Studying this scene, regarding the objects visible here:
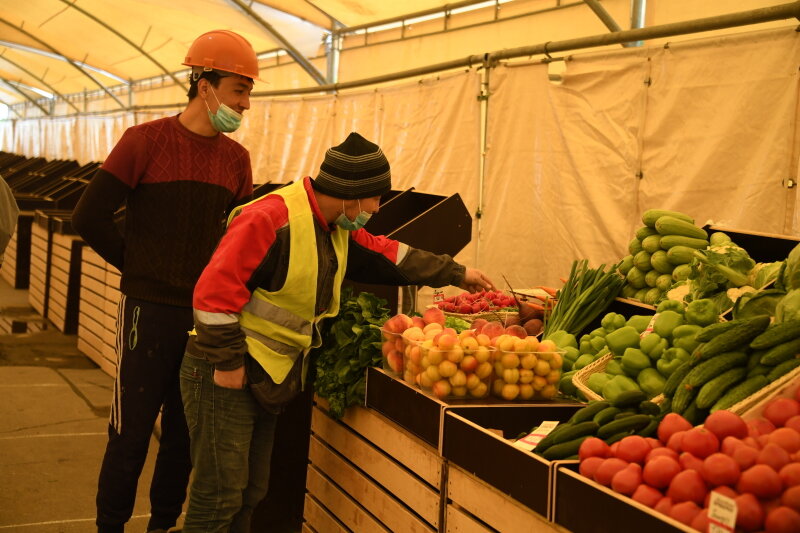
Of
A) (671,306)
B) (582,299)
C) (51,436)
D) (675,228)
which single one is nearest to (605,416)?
(671,306)

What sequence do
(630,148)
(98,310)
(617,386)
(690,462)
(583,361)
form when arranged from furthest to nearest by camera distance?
1. (98,310)
2. (630,148)
3. (583,361)
4. (617,386)
5. (690,462)

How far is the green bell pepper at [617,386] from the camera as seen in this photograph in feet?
8.83

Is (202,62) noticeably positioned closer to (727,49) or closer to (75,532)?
(75,532)

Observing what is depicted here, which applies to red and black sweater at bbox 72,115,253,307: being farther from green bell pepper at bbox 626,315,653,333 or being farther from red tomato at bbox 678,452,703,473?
red tomato at bbox 678,452,703,473

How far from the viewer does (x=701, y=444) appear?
6.33 feet

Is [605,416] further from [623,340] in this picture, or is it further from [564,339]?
[564,339]

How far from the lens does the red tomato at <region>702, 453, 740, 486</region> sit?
1.80 meters

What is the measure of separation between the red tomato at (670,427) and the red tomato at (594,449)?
0.13 m

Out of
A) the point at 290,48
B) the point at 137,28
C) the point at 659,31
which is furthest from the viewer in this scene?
the point at 137,28

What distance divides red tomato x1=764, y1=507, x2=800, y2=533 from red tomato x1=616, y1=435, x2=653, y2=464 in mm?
374

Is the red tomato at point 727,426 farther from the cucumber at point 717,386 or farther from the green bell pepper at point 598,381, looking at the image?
the green bell pepper at point 598,381

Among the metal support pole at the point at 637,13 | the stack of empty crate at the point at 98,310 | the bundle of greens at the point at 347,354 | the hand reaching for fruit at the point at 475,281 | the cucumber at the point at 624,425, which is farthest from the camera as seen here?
the stack of empty crate at the point at 98,310

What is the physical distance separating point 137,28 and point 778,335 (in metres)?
14.1

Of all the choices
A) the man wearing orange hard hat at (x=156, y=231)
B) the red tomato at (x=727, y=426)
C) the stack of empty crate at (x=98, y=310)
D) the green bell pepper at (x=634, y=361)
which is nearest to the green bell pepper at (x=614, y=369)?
the green bell pepper at (x=634, y=361)
